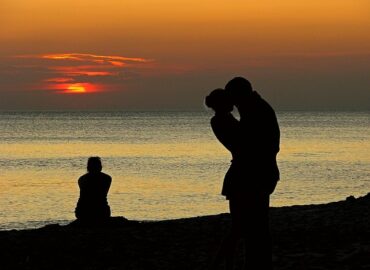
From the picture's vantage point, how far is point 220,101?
30.9 ft

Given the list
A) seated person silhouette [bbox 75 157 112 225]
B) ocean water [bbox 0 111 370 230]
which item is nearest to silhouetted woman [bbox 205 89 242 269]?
seated person silhouette [bbox 75 157 112 225]

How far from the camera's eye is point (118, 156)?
85.4 metres

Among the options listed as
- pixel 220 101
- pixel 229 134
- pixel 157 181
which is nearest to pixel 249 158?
pixel 229 134

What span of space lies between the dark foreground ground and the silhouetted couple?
153 centimetres

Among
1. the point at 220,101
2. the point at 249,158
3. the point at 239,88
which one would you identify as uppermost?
the point at 239,88

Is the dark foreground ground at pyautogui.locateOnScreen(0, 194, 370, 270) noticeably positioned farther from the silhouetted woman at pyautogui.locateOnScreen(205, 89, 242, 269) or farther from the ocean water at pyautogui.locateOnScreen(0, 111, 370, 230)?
the ocean water at pyautogui.locateOnScreen(0, 111, 370, 230)

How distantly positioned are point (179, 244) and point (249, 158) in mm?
4179

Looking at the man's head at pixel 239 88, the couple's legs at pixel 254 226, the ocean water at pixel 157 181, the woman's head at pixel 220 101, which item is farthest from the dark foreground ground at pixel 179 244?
the ocean water at pixel 157 181

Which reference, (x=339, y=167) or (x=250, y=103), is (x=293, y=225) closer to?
(x=250, y=103)

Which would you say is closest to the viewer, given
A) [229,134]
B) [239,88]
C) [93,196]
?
[239,88]

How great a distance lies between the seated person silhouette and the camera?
1546 centimetres

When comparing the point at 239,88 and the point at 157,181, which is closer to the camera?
the point at 239,88

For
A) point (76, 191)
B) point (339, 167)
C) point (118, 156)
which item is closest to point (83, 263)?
point (76, 191)

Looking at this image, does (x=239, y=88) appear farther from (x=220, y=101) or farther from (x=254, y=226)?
(x=254, y=226)
